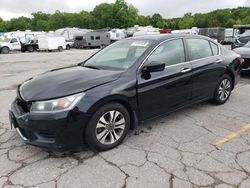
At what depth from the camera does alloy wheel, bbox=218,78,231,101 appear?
5430 mm

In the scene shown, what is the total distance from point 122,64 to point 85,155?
1.45 metres

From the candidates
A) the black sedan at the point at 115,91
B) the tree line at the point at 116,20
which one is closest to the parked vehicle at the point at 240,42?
the black sedan at the point at 115,91

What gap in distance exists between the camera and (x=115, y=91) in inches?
138

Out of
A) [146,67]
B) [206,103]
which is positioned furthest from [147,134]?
[206,103]

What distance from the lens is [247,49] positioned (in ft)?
28.1

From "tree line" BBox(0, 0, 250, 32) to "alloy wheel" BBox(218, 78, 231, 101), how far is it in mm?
69180

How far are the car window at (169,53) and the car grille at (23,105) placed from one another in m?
1.80

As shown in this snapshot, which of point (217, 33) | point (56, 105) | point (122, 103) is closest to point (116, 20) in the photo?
point (217, 33)

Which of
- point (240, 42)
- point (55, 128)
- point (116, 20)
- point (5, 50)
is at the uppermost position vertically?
point (116, 20)

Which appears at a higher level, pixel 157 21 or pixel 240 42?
pixel 157 21

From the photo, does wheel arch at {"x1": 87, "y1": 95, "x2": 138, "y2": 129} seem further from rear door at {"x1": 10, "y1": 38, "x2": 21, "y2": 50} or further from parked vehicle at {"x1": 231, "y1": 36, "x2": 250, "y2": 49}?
rear door at {"x1": 10, "y1": 38, "x2": 21, "y2": 50}

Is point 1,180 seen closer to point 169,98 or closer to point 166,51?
point 169,98

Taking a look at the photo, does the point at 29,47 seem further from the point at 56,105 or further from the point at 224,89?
the point at 56,105

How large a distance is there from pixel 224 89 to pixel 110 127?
3027 millimetres
